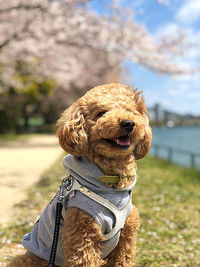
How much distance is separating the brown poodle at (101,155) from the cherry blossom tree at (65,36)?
5903mm

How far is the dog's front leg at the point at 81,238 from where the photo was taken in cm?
191

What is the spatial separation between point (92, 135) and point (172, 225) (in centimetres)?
264

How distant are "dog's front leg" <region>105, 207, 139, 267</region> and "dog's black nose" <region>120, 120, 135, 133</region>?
742mm

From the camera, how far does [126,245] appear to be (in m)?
2.22

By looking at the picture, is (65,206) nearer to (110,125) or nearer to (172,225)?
(110,125)

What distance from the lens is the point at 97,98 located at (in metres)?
2.07

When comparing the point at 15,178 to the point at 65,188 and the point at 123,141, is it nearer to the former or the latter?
the point at 65,188

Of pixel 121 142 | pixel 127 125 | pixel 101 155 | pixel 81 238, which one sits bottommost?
pixel 81 238

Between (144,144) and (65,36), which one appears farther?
(65,36)

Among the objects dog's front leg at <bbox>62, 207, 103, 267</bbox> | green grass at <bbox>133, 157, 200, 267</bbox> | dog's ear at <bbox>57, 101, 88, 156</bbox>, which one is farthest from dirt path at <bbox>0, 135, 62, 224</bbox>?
dog's ear at <bbox>57, 101, 88, 156</bbox>

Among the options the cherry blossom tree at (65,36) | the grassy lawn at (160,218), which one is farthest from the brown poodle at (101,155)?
the cherry blossom tree at (65,36)

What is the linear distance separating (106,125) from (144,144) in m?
0.42

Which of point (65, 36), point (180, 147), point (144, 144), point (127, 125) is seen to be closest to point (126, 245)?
point (144, 144)

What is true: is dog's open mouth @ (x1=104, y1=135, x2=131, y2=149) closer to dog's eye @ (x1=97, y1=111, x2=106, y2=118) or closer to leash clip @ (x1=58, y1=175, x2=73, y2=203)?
dog's eye @ (x1=97, y1=111, x2=106, y2=118)
